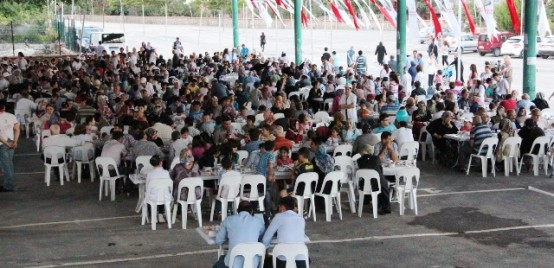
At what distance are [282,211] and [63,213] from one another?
231 inches

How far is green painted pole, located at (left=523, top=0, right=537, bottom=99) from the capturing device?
2228 cm

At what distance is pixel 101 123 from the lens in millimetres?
19109

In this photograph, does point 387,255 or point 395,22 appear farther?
point 395,22

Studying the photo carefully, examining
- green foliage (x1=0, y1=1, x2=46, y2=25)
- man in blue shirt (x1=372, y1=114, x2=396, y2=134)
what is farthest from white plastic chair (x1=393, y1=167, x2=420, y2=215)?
green foliage (x1=0, y1=1, x2=46, y2=25)

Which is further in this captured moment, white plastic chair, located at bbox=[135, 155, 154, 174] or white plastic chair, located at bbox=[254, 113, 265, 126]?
white plastic chair, located at bbox=[254, 113, 265, 126]

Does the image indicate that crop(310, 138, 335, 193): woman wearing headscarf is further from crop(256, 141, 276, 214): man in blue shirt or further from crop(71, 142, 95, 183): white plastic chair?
crop(71, 142, 95, 183): white plastic chair

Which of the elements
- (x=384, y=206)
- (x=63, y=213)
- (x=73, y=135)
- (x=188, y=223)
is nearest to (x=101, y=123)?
(x=73, y=135)

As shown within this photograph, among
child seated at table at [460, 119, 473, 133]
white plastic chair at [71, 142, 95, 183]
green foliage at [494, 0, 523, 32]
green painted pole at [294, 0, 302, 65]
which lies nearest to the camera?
white plastic chair at [71, 142, 95, 183]

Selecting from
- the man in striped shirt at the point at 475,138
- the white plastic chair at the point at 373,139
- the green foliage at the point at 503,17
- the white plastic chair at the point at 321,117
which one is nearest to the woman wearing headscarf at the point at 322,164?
the white plastic chair at the point at 373,139

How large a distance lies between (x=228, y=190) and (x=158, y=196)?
1017 mm

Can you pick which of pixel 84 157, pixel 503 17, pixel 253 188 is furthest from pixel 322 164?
pixel 503 17

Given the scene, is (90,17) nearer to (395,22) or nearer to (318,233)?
(395,22)

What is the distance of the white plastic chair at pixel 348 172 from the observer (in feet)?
47.9

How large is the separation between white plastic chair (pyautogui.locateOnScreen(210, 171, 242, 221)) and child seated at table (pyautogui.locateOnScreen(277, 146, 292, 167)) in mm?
1056
